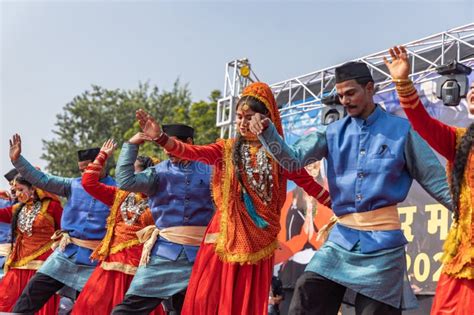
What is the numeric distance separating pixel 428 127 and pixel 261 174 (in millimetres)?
1552

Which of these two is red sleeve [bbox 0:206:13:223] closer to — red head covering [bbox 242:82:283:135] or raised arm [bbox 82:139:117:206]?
raised arm [bbox 82:139:117:206]

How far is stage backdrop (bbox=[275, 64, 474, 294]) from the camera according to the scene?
764 centimetres

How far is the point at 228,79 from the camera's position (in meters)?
9.92

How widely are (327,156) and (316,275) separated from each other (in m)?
0.62

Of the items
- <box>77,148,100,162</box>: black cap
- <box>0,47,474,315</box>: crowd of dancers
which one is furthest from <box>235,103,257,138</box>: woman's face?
<box>77,148,100,162</box>: black cap

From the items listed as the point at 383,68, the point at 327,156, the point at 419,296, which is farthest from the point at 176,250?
the point at 383,68

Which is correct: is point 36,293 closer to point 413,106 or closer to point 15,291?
point 15,291

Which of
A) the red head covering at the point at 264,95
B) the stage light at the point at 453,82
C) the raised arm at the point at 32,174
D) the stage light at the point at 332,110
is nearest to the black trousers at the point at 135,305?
the red head covering at the point at 264,95

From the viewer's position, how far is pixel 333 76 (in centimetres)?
913

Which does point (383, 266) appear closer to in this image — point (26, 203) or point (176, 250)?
point (176, 250)

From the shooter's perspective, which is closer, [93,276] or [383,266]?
[383,266]

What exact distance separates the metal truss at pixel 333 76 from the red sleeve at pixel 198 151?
3.47m

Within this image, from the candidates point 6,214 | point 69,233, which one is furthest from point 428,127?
point 6,214

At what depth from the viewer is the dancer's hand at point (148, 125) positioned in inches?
185
